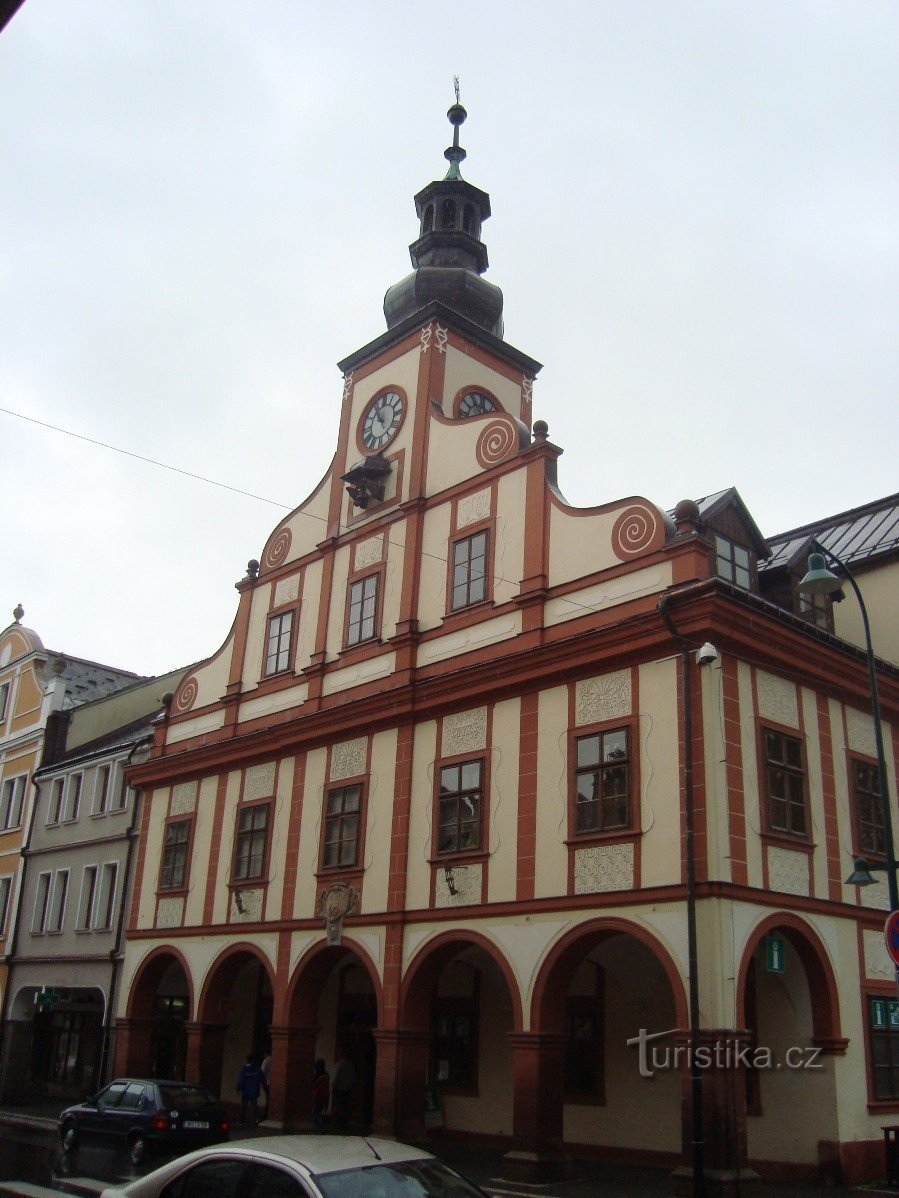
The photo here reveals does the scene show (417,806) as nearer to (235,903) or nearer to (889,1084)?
(235,903)

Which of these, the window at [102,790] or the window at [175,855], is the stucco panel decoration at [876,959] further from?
the window at [102,790]

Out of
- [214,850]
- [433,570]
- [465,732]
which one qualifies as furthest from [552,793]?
[214,850]

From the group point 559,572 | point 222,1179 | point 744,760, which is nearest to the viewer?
point 222,1179

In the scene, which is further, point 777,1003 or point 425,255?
point 425,255

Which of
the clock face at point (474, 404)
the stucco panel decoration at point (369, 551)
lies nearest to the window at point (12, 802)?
the stucco panel decoration at point (369, 551)

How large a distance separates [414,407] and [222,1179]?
2182 cm

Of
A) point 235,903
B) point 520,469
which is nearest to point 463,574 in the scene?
point 520,469

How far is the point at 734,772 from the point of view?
18406 millimetres

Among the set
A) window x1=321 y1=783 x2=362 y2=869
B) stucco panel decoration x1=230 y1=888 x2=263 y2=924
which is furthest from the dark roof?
stucco panel decoration x1=230 y1=888 x2=263 y2=924

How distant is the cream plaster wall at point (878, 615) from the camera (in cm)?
2505

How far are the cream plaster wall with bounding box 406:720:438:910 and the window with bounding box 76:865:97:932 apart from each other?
15253 millimetres

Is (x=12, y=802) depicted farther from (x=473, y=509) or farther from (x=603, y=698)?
(x=603, y=698)

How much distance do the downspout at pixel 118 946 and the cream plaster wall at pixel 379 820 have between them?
10980 millimetres

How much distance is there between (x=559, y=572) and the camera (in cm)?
2203
